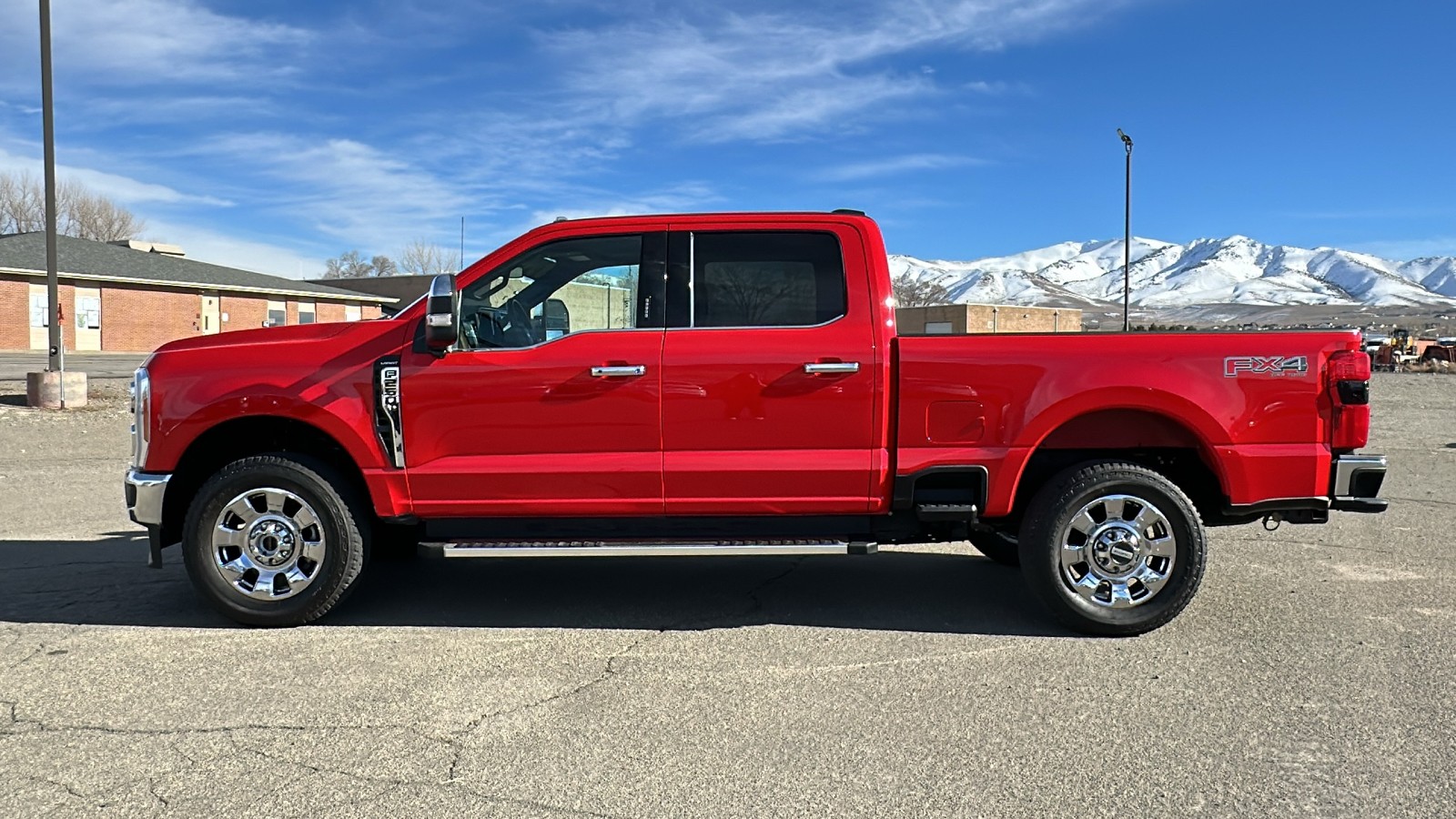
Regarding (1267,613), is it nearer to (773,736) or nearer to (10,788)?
(773,736)

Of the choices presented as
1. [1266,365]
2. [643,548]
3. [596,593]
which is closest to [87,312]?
[596,593]

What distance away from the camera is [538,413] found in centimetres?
504

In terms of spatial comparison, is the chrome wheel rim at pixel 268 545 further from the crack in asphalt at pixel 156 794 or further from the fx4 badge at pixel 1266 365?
the fx4 badge at pixel 1266 365

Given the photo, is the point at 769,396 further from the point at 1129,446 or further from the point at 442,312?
the point at 1129,446

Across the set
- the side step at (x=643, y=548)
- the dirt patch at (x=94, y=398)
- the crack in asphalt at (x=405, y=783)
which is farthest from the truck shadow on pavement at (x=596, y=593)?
the dirt patch at (x=94, y=398)

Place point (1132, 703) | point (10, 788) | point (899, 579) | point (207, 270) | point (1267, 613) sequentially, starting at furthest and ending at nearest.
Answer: point (207, 270)
point (899, 579)
point (1267, 613)
point (1132, 703)
point (10, 788)

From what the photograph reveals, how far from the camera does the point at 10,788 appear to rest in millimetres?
3332

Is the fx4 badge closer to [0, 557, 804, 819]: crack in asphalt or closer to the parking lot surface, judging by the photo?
the parking lot surface

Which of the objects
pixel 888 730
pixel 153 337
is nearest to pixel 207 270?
pixel 153 337

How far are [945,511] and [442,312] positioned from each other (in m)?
2.56

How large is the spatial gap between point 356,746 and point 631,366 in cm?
210

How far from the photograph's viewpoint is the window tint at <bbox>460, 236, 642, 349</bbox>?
17.0ft

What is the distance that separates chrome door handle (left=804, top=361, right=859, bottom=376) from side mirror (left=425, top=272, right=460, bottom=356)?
167cm

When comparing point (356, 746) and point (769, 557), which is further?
point (769, 557)
